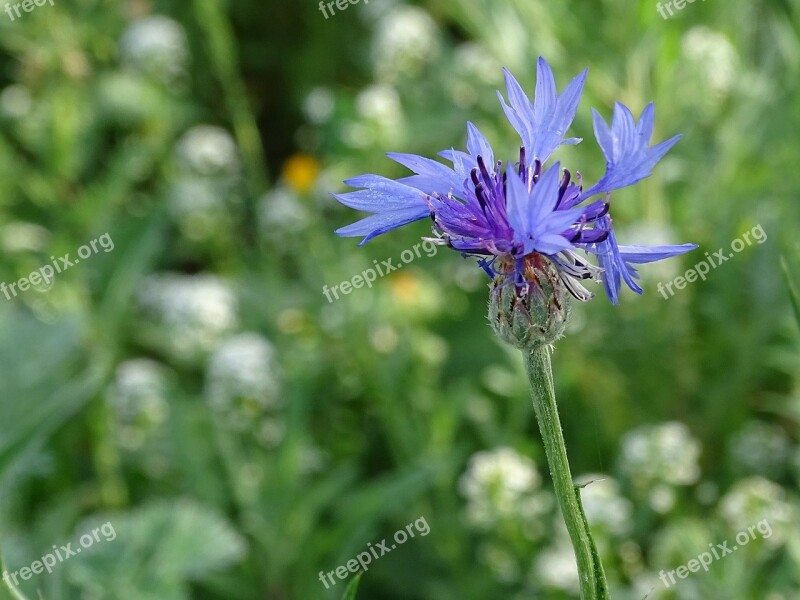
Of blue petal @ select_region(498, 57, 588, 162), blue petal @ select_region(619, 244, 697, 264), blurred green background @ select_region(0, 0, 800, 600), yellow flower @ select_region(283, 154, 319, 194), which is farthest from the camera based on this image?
yellow flower @ select_region(283, 154, 319, 194)

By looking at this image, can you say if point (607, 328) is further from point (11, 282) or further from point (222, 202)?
point (11, 282)

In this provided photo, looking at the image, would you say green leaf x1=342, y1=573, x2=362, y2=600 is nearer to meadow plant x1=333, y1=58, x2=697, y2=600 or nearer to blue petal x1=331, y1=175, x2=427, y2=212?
meadow plant x1=333, y1=58, x2=697, y2=600

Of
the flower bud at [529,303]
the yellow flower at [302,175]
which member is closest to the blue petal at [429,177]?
the flower bud at [529,303]

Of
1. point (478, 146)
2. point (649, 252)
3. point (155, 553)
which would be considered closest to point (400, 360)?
point (155, 553)

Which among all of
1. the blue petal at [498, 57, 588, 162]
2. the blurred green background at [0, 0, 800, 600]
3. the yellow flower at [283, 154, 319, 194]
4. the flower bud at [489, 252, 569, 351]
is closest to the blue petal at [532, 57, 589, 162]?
the blue petal at [498, 57, 588, 162]

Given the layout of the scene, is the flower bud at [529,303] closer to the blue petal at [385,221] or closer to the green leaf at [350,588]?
the blue petal at [385,221]

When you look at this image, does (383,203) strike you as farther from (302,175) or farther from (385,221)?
(302,175)
